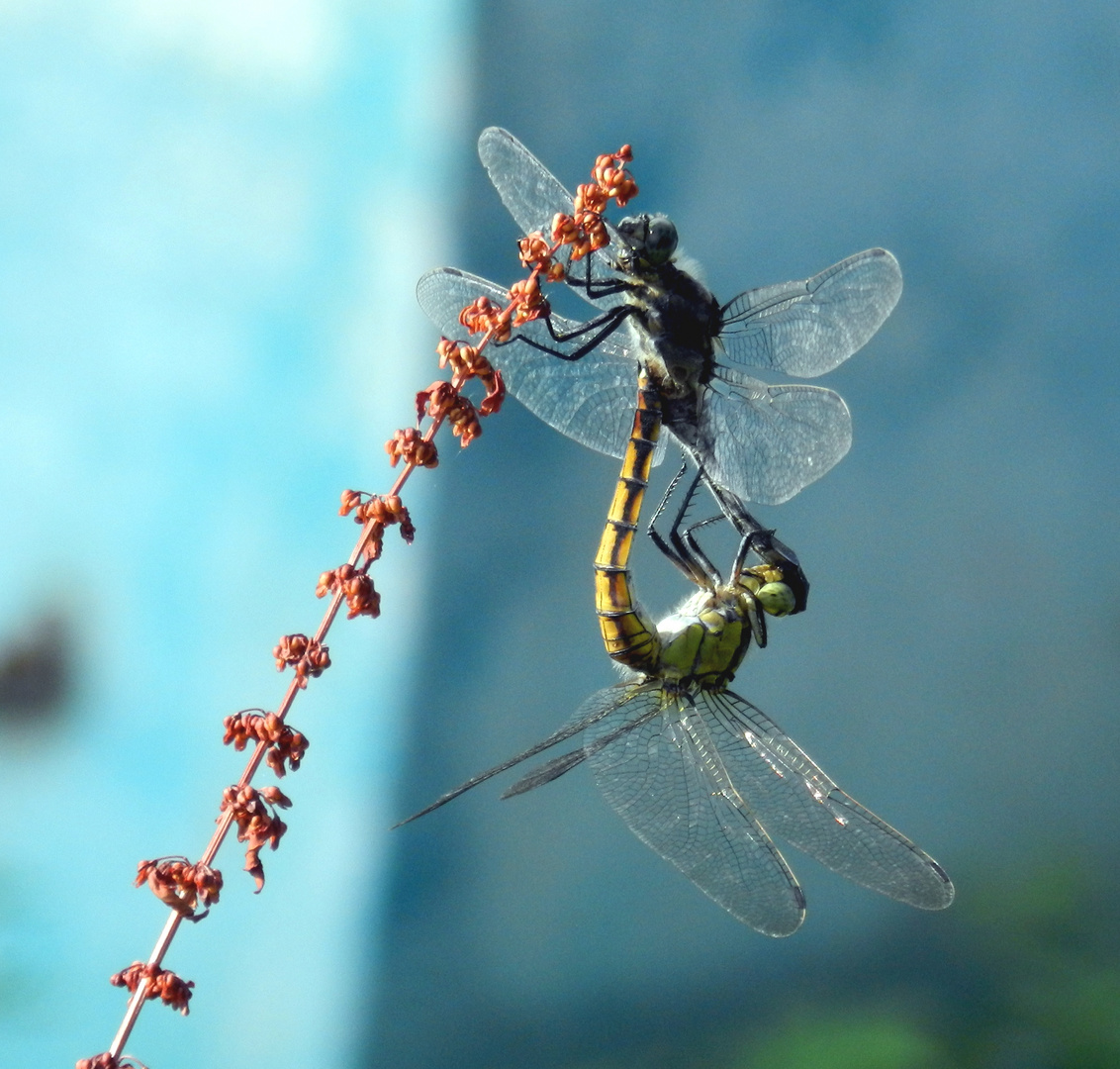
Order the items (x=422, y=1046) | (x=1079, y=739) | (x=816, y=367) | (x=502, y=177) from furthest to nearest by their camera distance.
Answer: (x=1079, y=739), (x=422, y=1046), (x=816, y=367), (x=502, y=177)

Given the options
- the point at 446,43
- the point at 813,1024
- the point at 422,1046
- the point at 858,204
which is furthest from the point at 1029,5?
the point at 422,1046

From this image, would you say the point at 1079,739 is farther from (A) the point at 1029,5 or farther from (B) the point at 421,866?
(A) the point at 1029,5

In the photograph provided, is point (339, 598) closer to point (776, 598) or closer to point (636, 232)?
point (636, 232)

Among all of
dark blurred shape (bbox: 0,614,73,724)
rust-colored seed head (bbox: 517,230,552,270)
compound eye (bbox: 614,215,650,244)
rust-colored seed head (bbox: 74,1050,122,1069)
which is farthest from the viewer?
dark blurred shape (bbox: 0,614,73,724)

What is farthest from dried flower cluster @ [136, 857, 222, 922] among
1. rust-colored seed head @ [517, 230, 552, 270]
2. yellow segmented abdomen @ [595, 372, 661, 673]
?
yellow segmented abdomen @ [595, 372, 661, 673]

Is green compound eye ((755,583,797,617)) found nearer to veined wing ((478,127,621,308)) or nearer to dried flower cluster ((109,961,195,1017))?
veined wing ((478,127,621,308))

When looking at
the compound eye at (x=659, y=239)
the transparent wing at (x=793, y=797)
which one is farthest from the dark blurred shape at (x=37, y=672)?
the compound eye at (x=659, y=239)

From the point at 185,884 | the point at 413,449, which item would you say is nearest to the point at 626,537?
the point at 413,449
